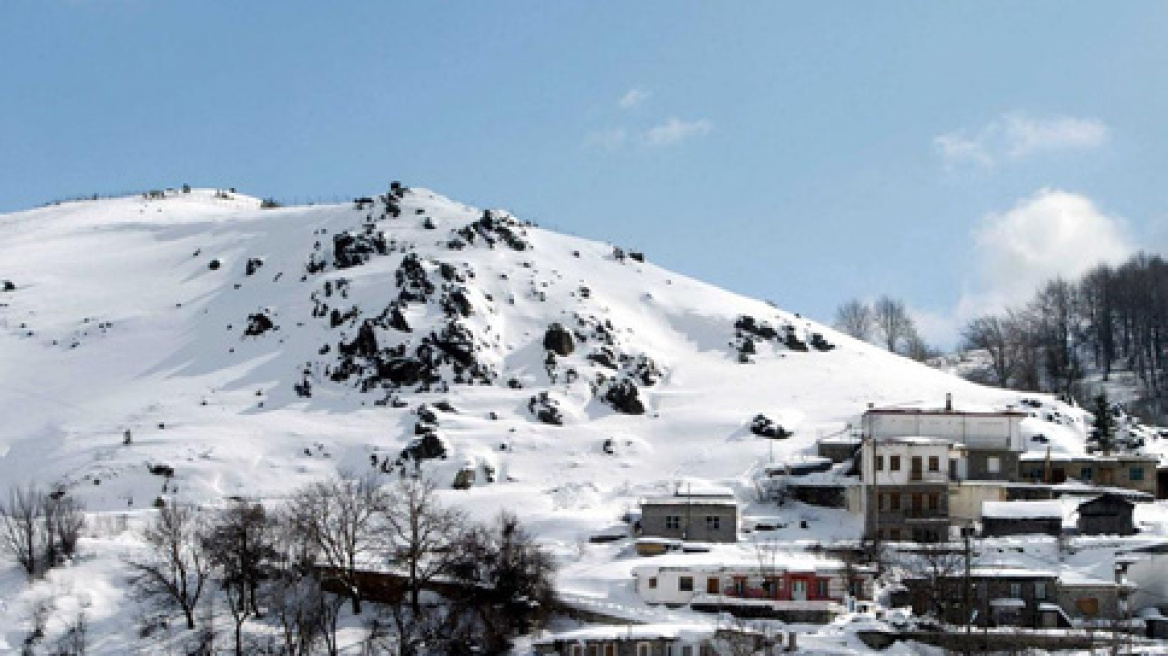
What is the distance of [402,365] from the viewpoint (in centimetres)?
10969

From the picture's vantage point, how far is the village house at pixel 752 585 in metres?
67.2

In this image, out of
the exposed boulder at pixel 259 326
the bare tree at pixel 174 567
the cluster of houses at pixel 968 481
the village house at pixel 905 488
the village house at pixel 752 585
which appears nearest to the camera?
the village house at pixel 752 585

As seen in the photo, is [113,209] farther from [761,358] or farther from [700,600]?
[700,600]

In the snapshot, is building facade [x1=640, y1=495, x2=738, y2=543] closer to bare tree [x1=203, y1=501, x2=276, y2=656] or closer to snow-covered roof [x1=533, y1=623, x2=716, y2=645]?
snow-covered roof [x1=533, y1=623, x2=716, y2=645]

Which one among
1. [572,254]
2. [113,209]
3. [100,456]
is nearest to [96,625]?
[100,456]

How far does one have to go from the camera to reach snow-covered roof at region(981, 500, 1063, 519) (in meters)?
77.4

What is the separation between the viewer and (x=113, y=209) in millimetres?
165125

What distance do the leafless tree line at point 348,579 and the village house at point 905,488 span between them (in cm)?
1958

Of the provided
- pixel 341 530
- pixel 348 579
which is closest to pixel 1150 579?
pixel 348 579

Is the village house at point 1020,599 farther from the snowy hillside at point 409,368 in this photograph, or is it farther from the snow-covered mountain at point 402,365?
the snow-covered mountain at point 402,365

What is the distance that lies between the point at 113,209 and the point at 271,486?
80250 mm

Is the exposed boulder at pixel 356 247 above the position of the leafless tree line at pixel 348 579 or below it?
above

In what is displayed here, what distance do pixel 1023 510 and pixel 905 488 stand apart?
287 inches

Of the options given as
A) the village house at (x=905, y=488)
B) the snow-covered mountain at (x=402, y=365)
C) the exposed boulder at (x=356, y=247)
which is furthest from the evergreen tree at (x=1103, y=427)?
the exposed boulder at (x=356, y=247)
